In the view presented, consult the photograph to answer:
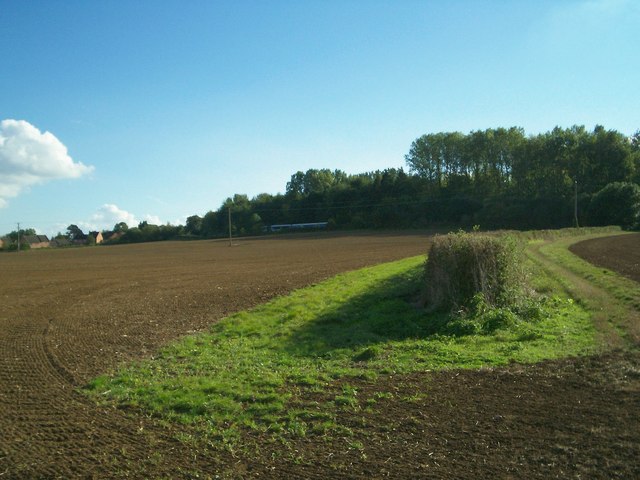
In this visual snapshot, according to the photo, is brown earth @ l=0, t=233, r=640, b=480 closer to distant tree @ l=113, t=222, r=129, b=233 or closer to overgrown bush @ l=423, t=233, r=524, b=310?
overgrown bush @ l=423, t=233, r=524, b=310

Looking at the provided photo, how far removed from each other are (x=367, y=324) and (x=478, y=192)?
101 m

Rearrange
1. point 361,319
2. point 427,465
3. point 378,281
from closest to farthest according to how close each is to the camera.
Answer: point 427,465
point 361,319
point 378,281

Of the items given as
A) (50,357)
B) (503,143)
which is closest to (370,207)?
(503,143)

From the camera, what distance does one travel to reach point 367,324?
13.5 meters

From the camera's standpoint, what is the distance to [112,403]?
7.89 meters

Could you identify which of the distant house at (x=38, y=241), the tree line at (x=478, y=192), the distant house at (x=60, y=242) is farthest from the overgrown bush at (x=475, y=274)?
the distant house at (x=60, y=242)

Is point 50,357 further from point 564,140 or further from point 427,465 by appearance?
point 564,140

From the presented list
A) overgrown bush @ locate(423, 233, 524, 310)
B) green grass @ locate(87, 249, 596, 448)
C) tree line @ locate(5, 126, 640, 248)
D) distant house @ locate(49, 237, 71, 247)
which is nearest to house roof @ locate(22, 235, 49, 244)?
distant house @ locate(49, 237, 71, 247)

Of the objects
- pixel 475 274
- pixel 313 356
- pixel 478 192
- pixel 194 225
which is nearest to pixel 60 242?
pixel 194 225

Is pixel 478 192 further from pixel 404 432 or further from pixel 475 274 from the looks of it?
pixel 404 432

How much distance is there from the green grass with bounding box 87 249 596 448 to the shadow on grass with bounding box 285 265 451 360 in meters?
0.03

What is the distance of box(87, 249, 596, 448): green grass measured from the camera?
287 inches

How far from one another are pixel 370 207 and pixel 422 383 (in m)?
110

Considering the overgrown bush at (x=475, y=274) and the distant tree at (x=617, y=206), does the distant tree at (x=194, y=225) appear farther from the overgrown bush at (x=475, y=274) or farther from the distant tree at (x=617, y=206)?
the overgrown bush at (x=475, y=274)
